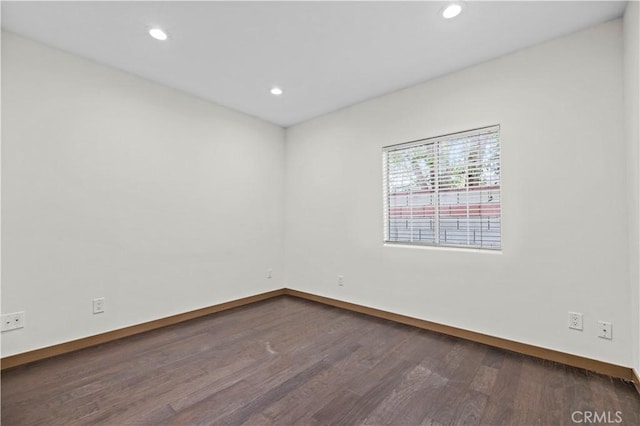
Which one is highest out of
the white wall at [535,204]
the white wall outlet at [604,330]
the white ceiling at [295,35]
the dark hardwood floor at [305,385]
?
the white ceiling at [295,35]

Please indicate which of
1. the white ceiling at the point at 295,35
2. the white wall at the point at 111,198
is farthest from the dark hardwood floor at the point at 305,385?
the white ceiling at the point at 295,35

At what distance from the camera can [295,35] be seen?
2.33 m

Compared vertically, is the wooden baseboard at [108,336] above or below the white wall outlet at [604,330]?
below

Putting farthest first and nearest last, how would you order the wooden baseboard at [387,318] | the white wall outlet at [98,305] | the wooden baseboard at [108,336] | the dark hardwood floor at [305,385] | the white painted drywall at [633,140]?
the white wall outlet at [98,305] < the wooden baseboard at [108,336] < the wooden baseboard at [387,318] < the white painted drywall at [633,140] < the dark hardwood floor at [305,385]

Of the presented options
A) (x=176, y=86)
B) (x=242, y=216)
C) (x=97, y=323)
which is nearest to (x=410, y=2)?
(x=176, y=86)

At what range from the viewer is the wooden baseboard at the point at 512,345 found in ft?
6.86

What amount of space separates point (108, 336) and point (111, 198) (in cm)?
131

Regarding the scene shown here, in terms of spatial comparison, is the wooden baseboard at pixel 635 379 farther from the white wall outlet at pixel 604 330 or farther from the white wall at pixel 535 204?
the white wall outlet at pixel 604 330

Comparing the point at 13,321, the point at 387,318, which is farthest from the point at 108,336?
the point at 387,318

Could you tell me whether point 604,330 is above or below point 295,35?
below

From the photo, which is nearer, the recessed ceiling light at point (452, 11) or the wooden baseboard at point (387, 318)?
the recessed ceiling light at point (452, 11)

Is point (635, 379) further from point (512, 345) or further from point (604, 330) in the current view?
point (512, 345)

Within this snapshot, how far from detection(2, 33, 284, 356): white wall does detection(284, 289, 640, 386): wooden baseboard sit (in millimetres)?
1775

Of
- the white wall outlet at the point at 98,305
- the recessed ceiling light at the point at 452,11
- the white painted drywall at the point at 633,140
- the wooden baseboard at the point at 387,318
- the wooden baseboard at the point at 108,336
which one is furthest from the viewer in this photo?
the white wall outlet at the point at 98,305
